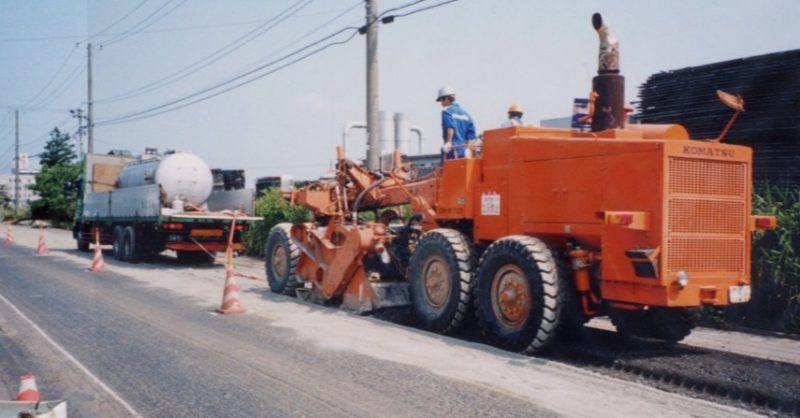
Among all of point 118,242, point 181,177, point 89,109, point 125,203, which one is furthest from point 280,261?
point 89,109

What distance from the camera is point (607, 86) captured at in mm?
8305

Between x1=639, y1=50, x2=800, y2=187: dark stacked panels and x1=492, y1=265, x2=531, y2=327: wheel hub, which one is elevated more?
x1=639, y1=50, x2=800, y2=187: dark stacked panels

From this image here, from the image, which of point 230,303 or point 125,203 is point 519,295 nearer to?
point 230,303

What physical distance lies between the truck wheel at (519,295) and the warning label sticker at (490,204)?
2.56ft

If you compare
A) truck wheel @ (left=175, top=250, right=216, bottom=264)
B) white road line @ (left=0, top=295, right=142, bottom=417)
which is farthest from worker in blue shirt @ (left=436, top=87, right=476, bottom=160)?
truck wheel @ (left=175, top=250, right=216, bottom=264)

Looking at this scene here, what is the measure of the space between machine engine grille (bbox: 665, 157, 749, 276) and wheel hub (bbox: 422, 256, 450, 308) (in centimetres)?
293

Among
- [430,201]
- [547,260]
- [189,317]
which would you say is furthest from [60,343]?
[547,260]

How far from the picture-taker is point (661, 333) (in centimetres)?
865

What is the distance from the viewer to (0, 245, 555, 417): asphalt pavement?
19.4 ft

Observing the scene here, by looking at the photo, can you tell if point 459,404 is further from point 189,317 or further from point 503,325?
point 189,317

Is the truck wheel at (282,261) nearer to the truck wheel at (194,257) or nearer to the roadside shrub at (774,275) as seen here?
the roadside shrub at (774,275)

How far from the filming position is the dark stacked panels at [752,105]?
11031 millimetres

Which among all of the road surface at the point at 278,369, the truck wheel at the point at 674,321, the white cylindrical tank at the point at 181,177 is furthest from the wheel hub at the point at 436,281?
the white cylindrical tank at the point at 181,177

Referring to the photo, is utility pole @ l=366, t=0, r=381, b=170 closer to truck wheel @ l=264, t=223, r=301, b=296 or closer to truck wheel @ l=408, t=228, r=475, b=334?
truck wheel @ l=264, t=223, r=301, b=296
